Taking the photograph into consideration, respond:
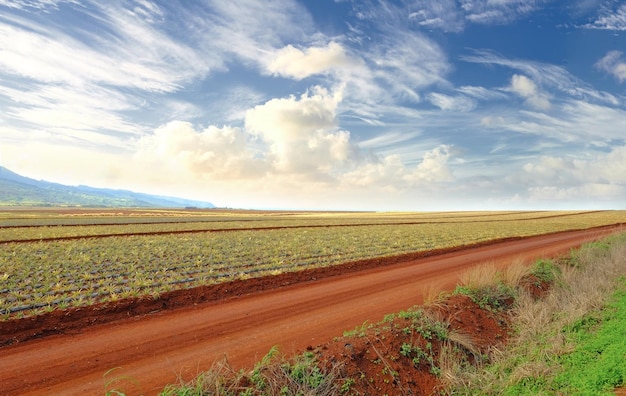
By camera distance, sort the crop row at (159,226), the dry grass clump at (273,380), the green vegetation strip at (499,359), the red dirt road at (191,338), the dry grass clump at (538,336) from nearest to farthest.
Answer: the dry grass clump at (273,380) < the green vegetation strip at (499,359) < the red dirt road at (191,338) < the dry grass clump at (538,336) < the crop row at (159,226)

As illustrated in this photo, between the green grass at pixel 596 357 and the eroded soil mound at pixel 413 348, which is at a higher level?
the green grass at pixel 596 357

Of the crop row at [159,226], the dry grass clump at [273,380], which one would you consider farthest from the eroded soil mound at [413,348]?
the crop row at [159,226]

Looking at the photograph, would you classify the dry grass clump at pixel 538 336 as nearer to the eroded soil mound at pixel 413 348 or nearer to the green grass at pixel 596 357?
the green grass at pixel 596 357

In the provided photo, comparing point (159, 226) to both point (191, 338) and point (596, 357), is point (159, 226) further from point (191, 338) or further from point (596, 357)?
point (596, 357)

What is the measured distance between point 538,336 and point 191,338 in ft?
33.5

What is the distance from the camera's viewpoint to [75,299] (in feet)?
41.0

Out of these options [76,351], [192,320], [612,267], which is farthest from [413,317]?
[612,267]

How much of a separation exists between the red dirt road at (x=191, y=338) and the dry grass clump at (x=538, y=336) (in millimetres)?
3367

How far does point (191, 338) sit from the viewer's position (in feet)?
31.8

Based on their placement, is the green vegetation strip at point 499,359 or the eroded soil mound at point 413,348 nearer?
the green vegetation strip at point 499,359

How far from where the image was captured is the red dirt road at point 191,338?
7.50m

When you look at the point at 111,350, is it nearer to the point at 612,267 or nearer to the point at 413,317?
the point at 413,317

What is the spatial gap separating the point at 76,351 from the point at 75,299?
4.50 m

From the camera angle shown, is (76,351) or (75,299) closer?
(76,351)
